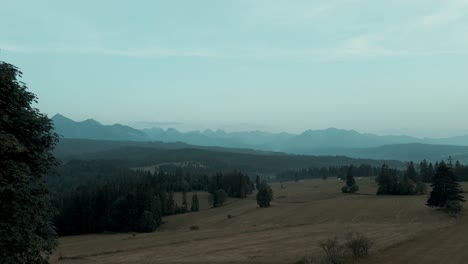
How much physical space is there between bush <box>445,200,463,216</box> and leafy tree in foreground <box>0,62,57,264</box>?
72861 millimetres

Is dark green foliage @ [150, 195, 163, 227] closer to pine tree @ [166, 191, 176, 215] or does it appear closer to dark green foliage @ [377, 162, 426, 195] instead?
pine tree @ [166, 191, 176, 215]

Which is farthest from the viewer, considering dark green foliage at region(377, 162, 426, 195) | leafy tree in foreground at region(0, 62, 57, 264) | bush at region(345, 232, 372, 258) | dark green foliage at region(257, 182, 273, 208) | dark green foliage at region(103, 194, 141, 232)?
dark green foliage at region(257, 182, 273, 208)

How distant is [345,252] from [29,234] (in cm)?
2987

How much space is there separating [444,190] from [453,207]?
3.69 metres

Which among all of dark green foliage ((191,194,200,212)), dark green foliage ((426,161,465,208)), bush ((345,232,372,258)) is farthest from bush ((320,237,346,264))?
dark green foliage ((191,194,200,212))

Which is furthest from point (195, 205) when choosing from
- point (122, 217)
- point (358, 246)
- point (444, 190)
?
point (358, 246)

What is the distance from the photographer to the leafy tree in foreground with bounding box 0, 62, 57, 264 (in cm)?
1661

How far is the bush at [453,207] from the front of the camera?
77.2 metres

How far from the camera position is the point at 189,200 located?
140 m

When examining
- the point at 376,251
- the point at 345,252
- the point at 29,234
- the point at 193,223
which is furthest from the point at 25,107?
the point at 193,223

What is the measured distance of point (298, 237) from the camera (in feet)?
197

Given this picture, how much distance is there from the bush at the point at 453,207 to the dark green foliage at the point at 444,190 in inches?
44.2

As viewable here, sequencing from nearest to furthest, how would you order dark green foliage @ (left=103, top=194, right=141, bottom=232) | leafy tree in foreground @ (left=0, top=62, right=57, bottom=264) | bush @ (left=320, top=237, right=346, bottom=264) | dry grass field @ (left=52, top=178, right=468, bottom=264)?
leafy tree in foreground @ (left=0, top=62, right=57, bottom=264), bush @ (left=320, top=237, right=346, bottom=264), dry grass field @ (left=52, top=178, right=468, bottom=264), dark green foliage @ (left=103, top=194, right=141, bottom=232)

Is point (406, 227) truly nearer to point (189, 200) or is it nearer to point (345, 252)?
point (345, 252)
